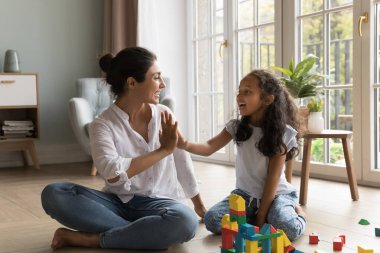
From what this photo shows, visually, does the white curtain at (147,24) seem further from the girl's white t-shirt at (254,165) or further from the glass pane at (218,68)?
the girl's white t-shirt at (254,165)

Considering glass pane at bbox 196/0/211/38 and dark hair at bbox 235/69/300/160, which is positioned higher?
glass pane at bbox 196/0/211/38

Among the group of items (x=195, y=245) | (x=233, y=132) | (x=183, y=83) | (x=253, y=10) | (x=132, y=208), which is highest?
(x=253, y=10)

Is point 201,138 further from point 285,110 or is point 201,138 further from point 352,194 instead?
point 285,110

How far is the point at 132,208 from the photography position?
1.96 metres

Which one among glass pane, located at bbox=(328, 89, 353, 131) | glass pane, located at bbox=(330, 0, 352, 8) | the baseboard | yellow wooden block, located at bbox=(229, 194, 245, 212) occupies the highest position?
glass pane, located at bbox=(330, 0, 352, 8)

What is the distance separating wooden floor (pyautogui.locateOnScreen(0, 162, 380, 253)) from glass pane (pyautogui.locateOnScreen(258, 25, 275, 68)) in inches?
36.0

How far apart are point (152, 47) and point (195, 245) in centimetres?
297

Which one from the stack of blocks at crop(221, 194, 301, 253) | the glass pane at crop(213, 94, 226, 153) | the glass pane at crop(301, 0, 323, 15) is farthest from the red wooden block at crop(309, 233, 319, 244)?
the glass pane at crop(213, 94, 226, 153)

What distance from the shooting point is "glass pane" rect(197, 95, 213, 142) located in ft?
15.9

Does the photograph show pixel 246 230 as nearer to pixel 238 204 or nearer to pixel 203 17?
pixel 238 204

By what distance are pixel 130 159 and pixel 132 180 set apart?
16cm

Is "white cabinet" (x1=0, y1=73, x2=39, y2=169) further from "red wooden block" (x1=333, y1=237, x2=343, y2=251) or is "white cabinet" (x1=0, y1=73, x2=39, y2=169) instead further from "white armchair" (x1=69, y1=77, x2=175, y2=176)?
"red wooden block" (x1=333, y1=237, x2=343, y2=251)

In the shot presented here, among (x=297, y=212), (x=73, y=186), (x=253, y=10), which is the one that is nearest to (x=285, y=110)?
(x=297, y=212)

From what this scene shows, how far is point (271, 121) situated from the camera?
211cm
